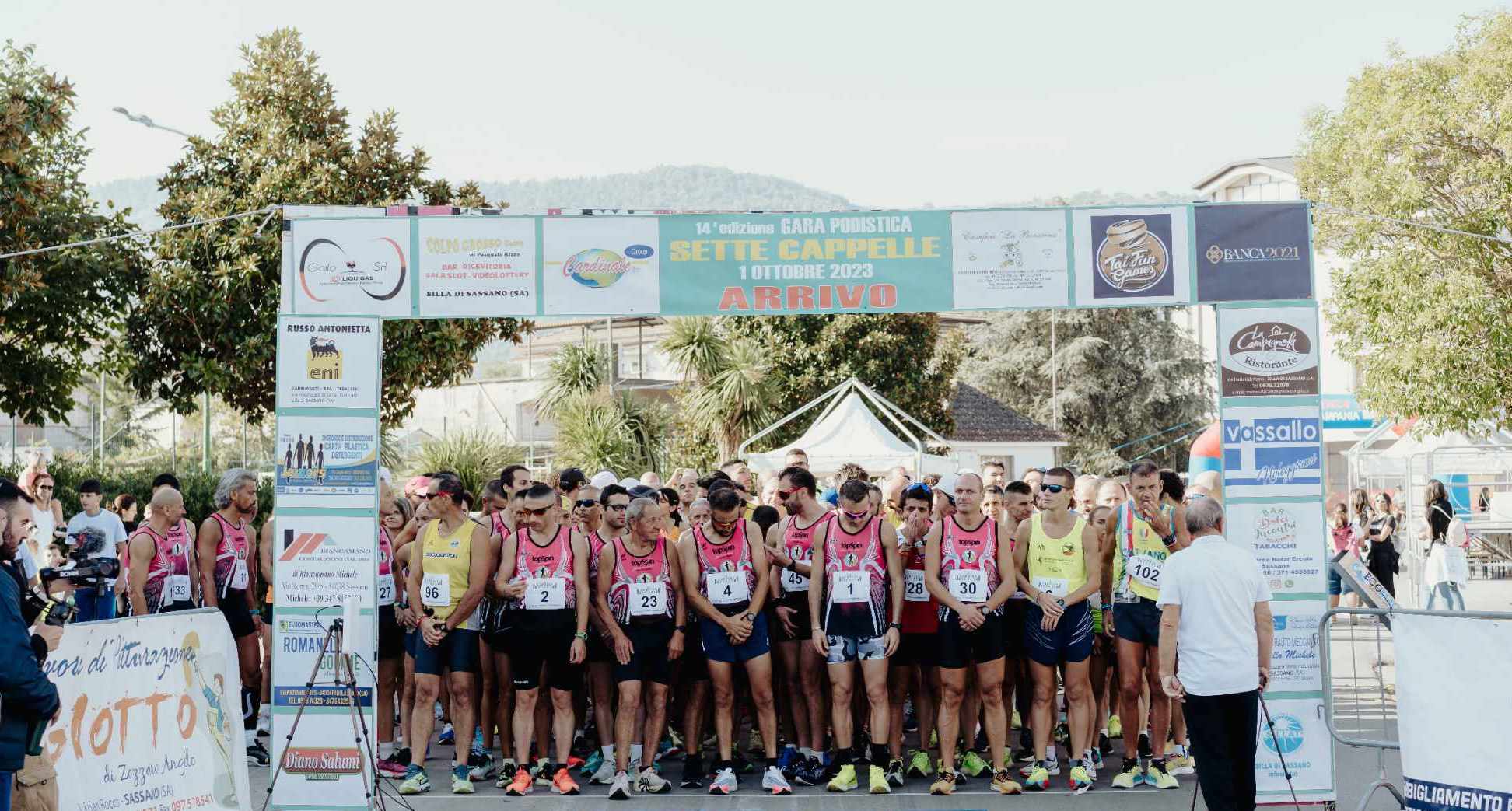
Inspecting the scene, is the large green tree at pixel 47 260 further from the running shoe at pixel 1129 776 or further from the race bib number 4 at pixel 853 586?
the running shoe at pixel 1129 776

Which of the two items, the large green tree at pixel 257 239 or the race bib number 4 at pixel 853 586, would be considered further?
the large green tree at pixel 257 239

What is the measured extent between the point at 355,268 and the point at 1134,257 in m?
4.77

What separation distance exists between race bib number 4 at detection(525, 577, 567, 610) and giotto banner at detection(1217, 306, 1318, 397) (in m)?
4.32

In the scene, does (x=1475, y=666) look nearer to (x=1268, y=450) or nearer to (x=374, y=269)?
(x=1268, y=450)

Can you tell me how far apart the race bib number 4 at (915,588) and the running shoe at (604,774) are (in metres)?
2.28

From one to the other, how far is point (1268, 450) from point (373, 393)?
545 cm

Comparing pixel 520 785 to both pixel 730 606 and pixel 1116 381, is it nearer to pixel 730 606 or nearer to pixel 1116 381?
pixel 730 606

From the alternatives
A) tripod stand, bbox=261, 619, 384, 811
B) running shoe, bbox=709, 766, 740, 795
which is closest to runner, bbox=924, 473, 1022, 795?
running shoe, bbox=709, 766, 740, 795

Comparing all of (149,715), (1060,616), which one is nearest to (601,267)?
(149,715)

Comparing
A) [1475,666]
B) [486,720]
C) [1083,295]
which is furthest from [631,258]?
[1475,666]

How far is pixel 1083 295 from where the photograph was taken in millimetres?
8203

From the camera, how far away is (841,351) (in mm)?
30016

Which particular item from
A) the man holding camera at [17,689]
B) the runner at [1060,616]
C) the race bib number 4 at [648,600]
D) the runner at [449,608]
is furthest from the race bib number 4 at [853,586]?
the man holding camera at [17,689]

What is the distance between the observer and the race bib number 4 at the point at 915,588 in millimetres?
8859
